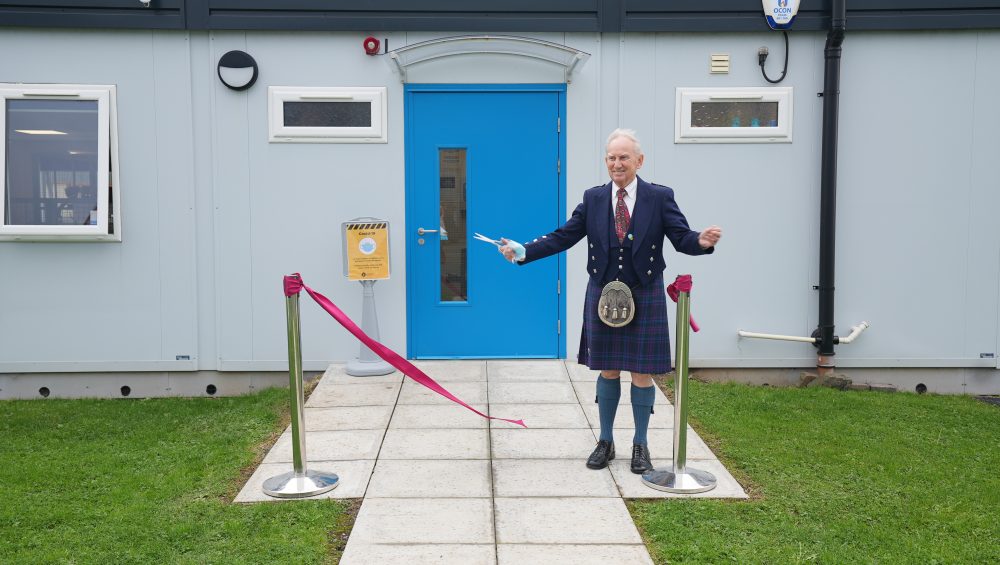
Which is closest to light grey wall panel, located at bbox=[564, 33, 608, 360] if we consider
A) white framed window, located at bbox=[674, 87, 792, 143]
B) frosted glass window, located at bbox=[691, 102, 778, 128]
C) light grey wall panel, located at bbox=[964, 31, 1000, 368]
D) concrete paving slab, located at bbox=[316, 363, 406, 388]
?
white framed window, located at bbox=[674, 87, 792, 143]

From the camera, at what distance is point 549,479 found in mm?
4531

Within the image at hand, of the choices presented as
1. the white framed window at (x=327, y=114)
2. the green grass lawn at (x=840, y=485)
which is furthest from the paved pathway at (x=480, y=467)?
the white framed window at (x=327, y=114)

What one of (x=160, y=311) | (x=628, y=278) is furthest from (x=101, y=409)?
(x=628, y=278)

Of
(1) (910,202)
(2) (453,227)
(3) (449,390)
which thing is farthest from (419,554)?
(1) (910,202)

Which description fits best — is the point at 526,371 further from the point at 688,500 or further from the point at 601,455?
the point at 688,500

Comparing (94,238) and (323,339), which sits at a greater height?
(94,238)

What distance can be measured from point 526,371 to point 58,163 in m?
4.29

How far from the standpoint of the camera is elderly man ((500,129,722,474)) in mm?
4406

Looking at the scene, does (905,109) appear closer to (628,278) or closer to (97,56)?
(628,278)

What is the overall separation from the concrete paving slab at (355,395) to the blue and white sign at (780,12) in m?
4.34

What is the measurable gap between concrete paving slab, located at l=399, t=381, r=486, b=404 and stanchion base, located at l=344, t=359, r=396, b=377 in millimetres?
325

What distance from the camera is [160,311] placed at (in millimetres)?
7031

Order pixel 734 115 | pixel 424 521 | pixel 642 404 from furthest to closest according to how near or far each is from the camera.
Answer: pixel 734 115
pixel 642 404
pixel 424 521

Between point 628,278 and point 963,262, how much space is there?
4.29 meters
